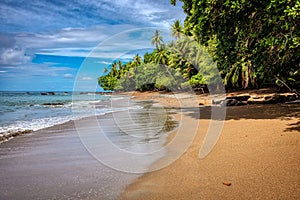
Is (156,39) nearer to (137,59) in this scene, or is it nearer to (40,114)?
(137,59)

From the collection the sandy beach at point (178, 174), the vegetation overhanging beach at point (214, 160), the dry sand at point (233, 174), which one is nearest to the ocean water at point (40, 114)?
the vegetation overhanging beach at point (214, 160)

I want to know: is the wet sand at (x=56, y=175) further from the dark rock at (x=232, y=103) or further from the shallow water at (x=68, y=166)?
the dark rock at (x=232, y=103)

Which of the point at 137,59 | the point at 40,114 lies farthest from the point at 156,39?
the point at 40,114

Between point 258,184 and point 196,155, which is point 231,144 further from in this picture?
point 258,184

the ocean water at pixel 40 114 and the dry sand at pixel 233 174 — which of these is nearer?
the dry sand at pixel 233 174

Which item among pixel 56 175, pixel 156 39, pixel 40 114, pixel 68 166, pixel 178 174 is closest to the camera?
pixel 178 174

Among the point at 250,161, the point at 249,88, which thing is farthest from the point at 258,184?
the point at 249,88

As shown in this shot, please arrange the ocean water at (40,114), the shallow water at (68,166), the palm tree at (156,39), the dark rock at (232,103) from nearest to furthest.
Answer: the shallow water at (68,166), the ocean water at (40,114), the dark rock at (232,103), the palm tree at (156,39)

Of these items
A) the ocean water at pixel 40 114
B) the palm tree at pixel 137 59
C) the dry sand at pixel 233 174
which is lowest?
the dry sand at pixel 233 174

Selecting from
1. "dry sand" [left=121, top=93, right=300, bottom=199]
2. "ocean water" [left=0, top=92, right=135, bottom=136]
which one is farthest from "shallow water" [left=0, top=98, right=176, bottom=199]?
"ocean water" [left=0, top=92, right=135, bottom=136]

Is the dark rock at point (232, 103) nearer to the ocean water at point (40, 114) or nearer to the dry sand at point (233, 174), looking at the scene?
the ocean water at point (40, 114)

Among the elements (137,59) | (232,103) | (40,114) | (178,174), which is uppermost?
(137,59)

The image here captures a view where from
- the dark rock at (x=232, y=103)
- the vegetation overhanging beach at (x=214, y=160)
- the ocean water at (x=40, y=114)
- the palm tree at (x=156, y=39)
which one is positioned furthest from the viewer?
the palm tree at (x=156, y=39)

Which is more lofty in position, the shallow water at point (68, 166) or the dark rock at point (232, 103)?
the dark rock at point (232, 103)
